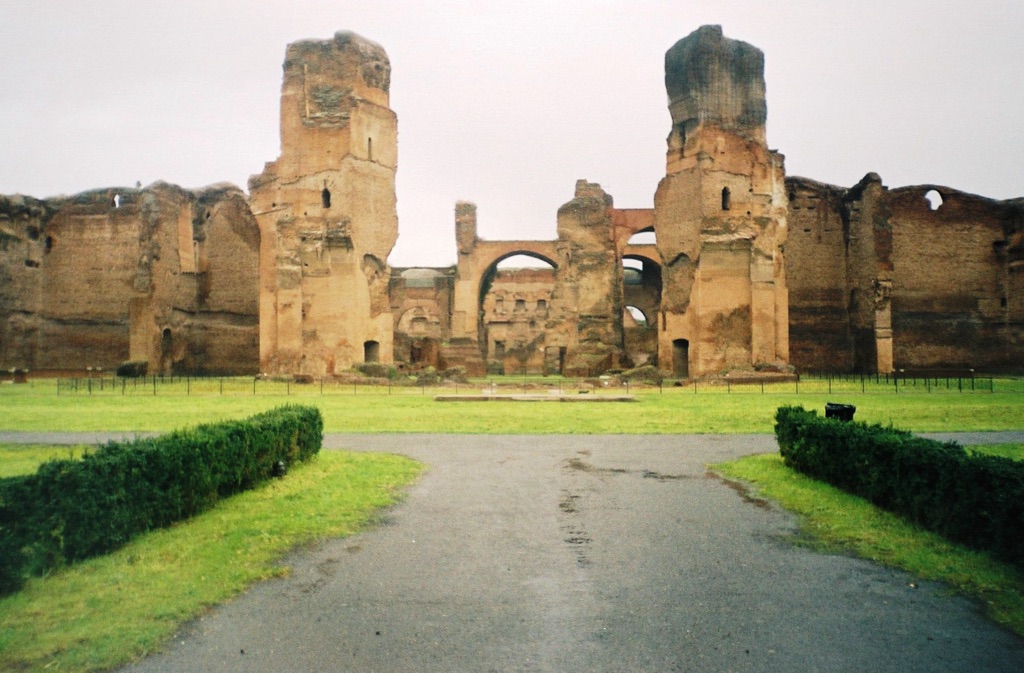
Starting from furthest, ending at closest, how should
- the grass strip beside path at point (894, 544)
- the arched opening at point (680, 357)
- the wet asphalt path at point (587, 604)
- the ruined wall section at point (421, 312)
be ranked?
the ruined wall section at point (421, 312) < the arched opening at point (680, 357) < the grass strip beside path at point (894, 544) < the wet asphalt path at point (587, 604)

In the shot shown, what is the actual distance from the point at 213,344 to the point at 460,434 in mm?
27154

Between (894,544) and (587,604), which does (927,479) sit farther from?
(587,604)

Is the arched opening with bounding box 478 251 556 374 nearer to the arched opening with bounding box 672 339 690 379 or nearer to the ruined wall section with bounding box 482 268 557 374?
the ruined wall section with bounding box 482 268 557 374

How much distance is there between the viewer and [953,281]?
34.5 metres

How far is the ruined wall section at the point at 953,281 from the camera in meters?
34.0

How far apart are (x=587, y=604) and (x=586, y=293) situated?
30.2 metres

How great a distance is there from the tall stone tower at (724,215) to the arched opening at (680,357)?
0.08 m

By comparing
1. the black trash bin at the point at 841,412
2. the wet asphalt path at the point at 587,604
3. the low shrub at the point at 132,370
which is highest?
the low shrub at the point at 132,370

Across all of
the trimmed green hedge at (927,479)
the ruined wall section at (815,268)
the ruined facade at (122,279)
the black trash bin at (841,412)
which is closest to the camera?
the trimmed green hedge at (927,479)

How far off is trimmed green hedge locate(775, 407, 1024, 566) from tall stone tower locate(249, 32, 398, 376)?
23.0m

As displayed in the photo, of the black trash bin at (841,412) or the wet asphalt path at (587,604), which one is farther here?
the black trash bin at (841,412)

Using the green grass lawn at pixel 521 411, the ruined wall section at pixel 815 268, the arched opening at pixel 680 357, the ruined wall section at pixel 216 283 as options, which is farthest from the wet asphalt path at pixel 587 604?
the ruined wall section at pixel 216 283

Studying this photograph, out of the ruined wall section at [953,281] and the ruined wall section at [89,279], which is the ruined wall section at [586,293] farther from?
the ruined wall section at [89,279]

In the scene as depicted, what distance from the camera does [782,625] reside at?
4.00 m
